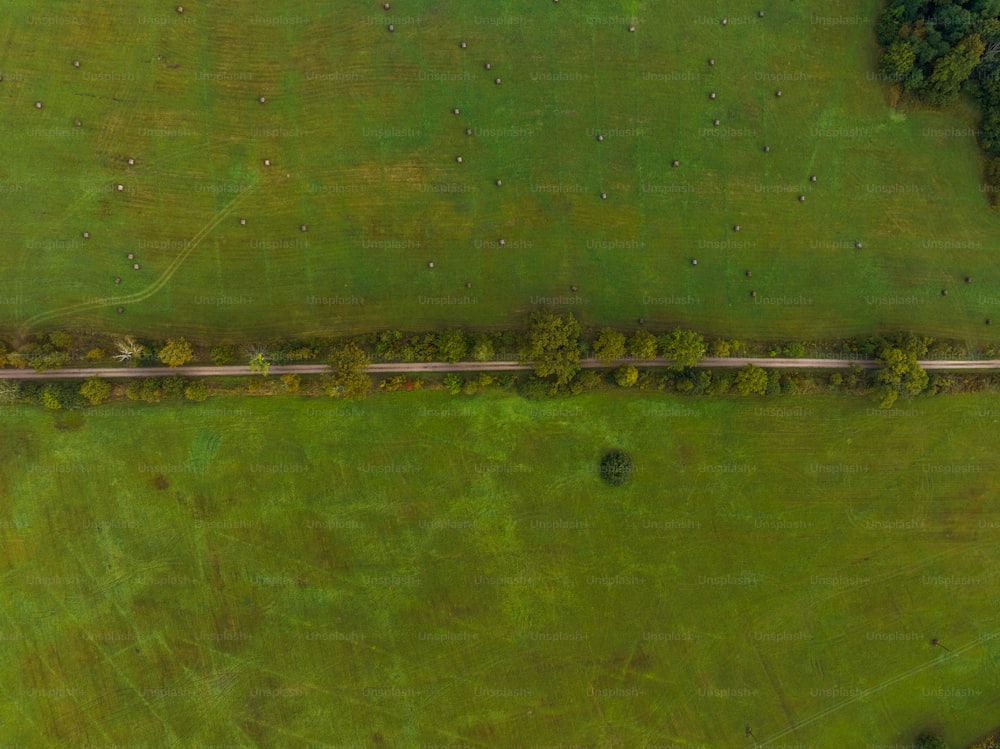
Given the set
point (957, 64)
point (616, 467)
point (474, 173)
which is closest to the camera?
point (957, 64)

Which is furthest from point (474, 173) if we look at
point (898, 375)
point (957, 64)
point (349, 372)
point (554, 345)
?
point (957, 64)

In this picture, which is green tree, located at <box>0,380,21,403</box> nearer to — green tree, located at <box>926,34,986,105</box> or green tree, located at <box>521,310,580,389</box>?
green tree, located at <box>521,310,580,389</box>

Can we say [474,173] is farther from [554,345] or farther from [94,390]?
[94,390]

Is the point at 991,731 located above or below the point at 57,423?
below

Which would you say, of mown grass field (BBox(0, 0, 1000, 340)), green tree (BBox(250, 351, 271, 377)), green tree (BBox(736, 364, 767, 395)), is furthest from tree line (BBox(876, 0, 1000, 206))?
green tree (BBox(250, 351, 271, 377))

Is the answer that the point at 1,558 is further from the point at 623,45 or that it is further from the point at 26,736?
the point at 623,45

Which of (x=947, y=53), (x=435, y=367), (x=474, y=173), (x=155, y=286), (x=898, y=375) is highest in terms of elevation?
(x=947, y=53)

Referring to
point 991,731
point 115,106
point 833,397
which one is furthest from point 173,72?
point 991,731

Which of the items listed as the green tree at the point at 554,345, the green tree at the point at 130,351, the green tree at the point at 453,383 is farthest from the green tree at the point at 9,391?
the green tree at the point at 554,345
